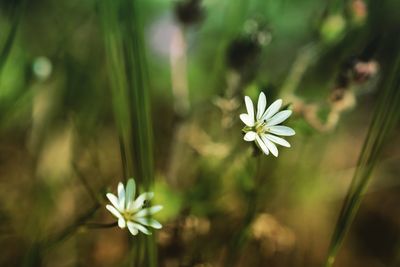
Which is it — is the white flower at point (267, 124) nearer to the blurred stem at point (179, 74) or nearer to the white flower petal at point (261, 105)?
the white flower petal at point (261, 105)

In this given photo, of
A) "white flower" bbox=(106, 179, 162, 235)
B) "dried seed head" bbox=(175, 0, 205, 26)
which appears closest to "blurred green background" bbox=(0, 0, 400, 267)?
"dried seed head" bbox=(175, 0, 205, 26)

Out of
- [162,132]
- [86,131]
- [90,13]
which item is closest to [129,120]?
[86,131]

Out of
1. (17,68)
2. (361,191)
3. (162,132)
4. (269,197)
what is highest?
(17,68)

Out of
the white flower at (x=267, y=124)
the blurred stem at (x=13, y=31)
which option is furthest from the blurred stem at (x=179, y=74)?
the white flower at (x=267, y=124)

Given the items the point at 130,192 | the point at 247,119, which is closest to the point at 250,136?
the point at 247,119

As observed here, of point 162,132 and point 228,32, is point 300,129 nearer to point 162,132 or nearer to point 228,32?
point 228,32

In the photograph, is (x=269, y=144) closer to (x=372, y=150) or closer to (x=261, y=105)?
(x=261, y=105)

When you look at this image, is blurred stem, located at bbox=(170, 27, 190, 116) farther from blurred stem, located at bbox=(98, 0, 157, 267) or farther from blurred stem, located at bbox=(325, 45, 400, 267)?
blurred stem, located at bbox=(325, 45, 400, 267)
